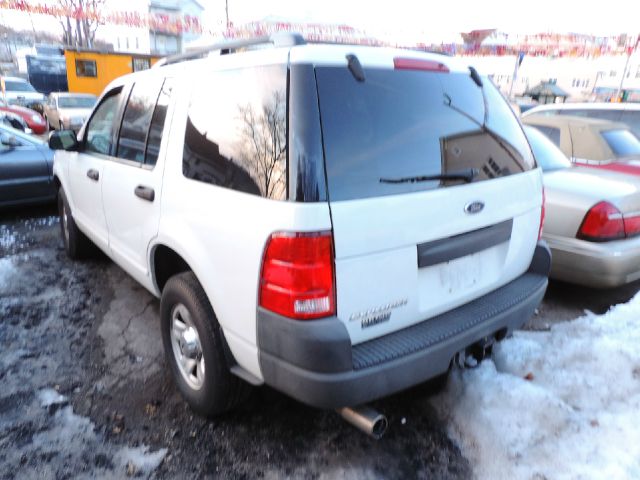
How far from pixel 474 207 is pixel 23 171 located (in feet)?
20.6

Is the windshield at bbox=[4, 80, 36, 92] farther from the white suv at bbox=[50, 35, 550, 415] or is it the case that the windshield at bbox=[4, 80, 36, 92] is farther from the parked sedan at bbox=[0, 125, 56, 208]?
the white suv at bbox=[50, 35, 550, 415]

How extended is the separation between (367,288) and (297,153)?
620 mm

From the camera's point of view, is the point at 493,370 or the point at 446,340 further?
the point at 493,370

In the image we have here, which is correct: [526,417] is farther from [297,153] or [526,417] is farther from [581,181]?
[581,181]

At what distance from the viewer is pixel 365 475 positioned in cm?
225

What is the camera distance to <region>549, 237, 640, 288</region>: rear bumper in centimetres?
361

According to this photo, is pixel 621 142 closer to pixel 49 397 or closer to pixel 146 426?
pixel 146 426

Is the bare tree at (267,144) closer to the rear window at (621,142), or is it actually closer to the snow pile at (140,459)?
the snow pile at (140,459)

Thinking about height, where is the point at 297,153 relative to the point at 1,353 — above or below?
above

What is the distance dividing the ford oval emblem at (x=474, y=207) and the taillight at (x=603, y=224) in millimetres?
1891

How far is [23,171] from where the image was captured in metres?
6.26

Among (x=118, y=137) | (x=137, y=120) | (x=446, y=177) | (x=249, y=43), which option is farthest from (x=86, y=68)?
(x=446, y=177)

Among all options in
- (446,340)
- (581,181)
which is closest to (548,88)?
(581,181)

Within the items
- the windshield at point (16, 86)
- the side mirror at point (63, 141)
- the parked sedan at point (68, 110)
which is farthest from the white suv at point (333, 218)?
the windshield at point (16, 86)
